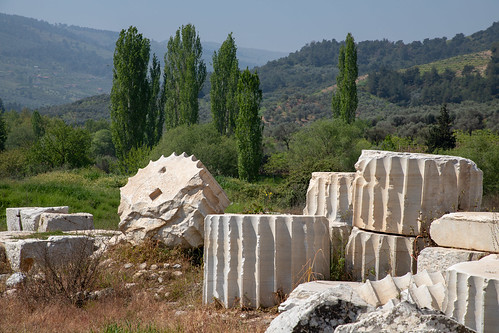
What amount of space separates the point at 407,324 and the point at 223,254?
372cm

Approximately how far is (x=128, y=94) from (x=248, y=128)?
22.7 ft

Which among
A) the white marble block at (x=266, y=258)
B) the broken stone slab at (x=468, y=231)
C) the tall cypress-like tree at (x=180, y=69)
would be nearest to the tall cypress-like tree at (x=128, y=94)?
the tall cypress-like tree at (x=180, y=69)

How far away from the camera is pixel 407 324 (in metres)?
2.58

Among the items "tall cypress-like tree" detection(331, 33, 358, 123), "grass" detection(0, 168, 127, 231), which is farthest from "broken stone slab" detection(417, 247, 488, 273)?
"tall cypress-like tree" detection(331, 33, 358, 123)

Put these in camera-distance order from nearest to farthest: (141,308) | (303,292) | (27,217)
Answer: (303,292)
(141,308)
(27,217)

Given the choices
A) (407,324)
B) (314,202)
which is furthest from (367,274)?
(407,324)

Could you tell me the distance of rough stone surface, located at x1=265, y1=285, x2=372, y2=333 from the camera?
3.24 meters

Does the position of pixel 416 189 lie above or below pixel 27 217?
above

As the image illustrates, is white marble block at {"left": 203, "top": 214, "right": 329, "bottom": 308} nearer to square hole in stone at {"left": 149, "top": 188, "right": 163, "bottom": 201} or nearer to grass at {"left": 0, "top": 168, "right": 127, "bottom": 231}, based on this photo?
square hole in stone at {"left": 149, "top": 188, "right": 163, "bottom": 201}

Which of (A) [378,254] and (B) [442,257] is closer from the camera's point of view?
(B) [442,257]

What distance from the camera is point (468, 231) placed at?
521cm

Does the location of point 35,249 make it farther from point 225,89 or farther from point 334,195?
point 225,89

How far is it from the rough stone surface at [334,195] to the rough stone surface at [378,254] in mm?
685

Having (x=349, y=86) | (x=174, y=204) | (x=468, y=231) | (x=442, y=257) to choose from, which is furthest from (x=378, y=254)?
(x=349, y=86)
